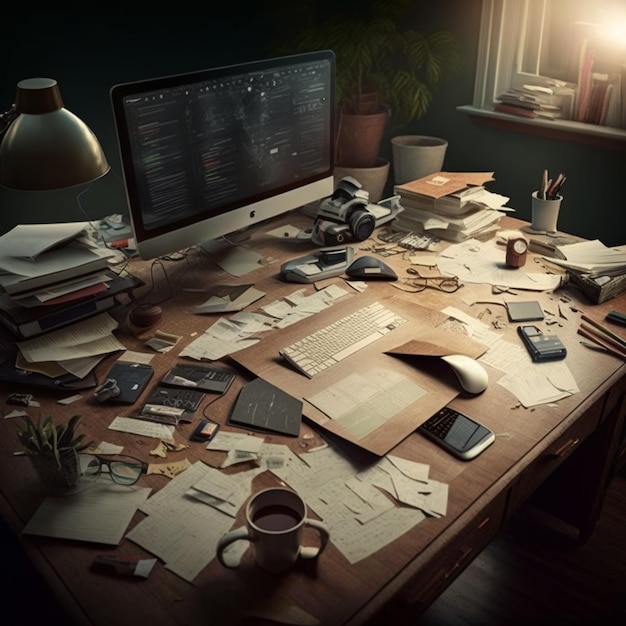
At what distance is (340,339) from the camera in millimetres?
1539

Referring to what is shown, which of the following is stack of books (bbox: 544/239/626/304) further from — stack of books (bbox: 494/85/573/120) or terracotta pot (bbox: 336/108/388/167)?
terracotta pot (bbox: 336/108/388/167)

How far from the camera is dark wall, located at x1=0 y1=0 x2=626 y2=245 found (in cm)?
232

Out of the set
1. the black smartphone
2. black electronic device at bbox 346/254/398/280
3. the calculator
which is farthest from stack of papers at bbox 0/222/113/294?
the black smartphone

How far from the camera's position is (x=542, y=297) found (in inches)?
69.2

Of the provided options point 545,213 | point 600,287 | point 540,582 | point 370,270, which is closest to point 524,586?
point 540,582

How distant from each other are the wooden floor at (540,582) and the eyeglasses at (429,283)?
32.3 inches

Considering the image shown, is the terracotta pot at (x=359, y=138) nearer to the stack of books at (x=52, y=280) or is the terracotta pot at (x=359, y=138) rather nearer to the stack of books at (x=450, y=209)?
the stack of books at (x=450, y=209)

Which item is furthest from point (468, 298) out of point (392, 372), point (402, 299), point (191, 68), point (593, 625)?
point (191, 68)

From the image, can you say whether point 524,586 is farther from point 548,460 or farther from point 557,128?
point 557,128

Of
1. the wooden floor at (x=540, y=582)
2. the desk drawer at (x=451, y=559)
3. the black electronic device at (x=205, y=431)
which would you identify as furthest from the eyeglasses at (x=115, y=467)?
the wooden floor at (x=540, y=582)

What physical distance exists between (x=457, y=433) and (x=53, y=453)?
71 cm

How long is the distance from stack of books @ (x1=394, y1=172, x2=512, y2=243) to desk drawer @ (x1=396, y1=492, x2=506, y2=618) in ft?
3.44

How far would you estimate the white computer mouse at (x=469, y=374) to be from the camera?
4.46ft

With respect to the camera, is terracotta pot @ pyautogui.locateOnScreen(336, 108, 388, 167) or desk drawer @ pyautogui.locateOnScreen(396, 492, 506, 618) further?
terracotta pot @ pyautogui.locateOnScreen(336, 108, 388, 167)
